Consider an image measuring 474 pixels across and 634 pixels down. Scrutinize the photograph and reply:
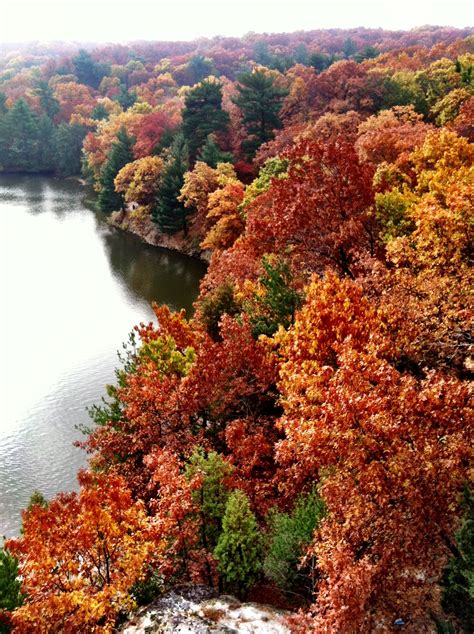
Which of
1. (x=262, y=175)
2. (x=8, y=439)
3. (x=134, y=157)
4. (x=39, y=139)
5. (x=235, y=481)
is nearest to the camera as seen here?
(x=235, y=481)

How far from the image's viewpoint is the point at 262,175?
3534 cm

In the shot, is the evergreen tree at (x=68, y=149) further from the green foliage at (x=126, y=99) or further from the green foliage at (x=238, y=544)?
the green foliage at (x=238, y=544)

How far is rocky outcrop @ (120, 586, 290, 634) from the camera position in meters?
9.73

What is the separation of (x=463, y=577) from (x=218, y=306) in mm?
14374

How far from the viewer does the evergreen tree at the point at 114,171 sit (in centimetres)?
5297

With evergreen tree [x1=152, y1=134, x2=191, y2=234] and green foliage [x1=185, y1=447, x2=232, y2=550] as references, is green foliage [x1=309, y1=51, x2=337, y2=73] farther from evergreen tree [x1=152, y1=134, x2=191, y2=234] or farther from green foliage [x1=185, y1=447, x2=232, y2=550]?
green foliage [x1=185, y1=447, x2=232, y2=550]

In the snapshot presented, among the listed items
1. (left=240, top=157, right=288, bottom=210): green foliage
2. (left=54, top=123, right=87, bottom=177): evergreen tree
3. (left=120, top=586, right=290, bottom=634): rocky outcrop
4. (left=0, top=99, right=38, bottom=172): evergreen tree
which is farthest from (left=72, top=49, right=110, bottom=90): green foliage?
(left=120, top=586, right=290, bottom=634): rocky outcrop

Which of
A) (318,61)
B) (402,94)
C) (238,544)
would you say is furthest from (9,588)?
(318,61)

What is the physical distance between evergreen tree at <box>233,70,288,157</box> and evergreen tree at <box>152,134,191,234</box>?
762 centimetres

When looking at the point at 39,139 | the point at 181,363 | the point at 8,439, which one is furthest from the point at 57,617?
the point at 39,139

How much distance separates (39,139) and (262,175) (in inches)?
2214

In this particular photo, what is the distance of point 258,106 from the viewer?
48188mm

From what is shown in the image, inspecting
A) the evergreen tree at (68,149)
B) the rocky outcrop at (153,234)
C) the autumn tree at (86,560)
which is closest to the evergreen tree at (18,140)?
the evergreen tree at (68,149)

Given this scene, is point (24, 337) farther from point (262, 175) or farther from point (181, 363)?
point (262, 175)
